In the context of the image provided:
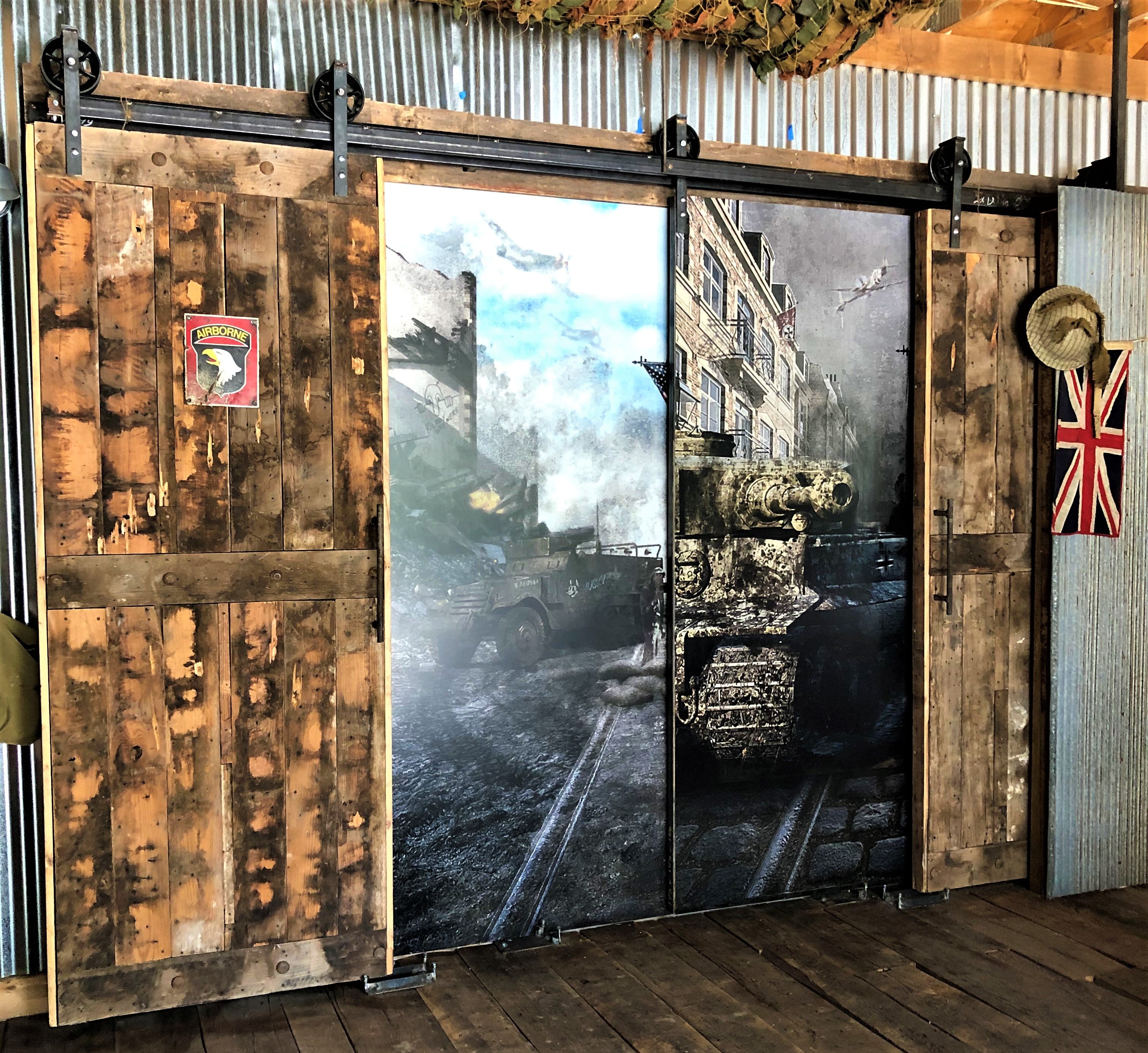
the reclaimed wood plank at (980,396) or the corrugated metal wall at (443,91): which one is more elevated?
the corrugated metal wall at (443,91)

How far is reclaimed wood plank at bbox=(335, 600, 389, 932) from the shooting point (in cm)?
298

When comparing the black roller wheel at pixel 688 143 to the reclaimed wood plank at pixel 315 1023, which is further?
the black roller wheel at pixel 688 143

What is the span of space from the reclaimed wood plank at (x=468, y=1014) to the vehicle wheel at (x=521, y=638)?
38.5 inches

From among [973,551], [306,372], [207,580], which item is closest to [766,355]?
[973,551]

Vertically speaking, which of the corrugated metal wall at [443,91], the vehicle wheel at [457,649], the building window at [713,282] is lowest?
the vehicle wheel at [457,649]

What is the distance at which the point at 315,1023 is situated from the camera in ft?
9.20

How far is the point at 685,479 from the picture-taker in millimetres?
3436

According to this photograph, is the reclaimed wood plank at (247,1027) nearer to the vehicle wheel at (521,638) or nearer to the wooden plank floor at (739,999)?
the wooden plank floor at (739,999)

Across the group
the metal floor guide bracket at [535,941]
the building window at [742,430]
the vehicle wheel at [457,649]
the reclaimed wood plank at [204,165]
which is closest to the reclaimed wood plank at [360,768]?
the vehicle wheel at [457,649]

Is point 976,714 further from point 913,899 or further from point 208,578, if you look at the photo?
point 208,578

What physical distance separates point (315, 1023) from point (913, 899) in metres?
2.16

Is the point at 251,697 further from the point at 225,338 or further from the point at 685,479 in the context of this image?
the point at 685,479

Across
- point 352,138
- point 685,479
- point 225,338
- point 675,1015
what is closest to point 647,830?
point 675,1015

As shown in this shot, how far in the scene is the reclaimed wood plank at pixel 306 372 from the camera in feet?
9.53
